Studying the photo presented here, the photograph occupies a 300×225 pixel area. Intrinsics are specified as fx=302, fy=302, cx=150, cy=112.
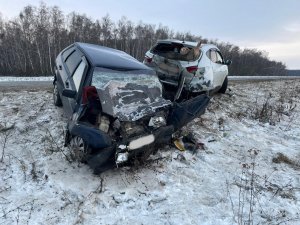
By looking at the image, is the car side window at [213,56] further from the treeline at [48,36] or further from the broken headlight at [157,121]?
the treeline at [48,36]

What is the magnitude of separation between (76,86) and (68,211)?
2204 millimetres

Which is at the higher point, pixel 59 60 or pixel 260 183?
pixel 59 60

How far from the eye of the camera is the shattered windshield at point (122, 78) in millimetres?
5035

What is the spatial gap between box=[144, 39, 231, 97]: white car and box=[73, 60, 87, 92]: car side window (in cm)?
265

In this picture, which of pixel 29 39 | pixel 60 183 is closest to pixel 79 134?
pixel 60 183

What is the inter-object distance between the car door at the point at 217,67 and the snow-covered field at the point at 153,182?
225 cm

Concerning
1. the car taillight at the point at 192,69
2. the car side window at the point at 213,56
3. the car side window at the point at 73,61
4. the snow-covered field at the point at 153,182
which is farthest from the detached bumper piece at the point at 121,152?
the car side window at the point at 213,56

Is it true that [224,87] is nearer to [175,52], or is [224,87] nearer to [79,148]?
[175,52]

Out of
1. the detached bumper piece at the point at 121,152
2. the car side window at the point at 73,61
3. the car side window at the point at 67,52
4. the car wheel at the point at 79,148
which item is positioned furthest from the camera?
the car side window at the point at 67,52

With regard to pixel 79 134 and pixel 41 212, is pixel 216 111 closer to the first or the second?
pixel 79 134

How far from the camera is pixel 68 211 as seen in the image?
3.91 metres

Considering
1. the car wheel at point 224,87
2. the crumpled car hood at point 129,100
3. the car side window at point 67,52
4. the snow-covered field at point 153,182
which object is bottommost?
the snow-covered field at point 153,182

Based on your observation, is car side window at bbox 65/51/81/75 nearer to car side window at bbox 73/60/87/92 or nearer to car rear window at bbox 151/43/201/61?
car side window at bbox 73/60/87/92

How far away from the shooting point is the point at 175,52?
7.89 meters
